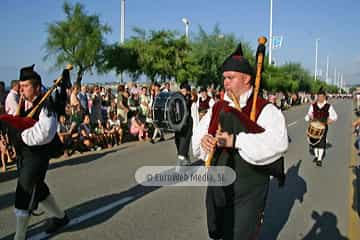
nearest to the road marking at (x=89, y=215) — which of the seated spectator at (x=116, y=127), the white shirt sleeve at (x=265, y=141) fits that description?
the white shirt sleeve at (x=265, y=141)

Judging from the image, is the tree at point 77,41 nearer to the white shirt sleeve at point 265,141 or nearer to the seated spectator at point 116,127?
the seated spectator at point 116,127

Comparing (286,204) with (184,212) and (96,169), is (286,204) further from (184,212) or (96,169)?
(96,169)

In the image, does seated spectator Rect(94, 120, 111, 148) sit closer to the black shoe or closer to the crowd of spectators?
the crowd of spectators

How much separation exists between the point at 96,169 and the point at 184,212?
357 centimetres

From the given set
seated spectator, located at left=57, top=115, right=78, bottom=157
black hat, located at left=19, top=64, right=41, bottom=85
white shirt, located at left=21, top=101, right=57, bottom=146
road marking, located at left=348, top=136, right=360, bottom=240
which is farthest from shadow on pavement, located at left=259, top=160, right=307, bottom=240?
seated spectator, located at left=57, top=115, right=78, bottom=157

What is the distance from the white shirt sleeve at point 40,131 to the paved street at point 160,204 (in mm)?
1388

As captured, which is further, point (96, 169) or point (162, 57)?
point (162, 57)

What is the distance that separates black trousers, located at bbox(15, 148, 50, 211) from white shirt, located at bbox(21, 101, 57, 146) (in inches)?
8.0

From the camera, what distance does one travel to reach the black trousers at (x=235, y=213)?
2750 mm

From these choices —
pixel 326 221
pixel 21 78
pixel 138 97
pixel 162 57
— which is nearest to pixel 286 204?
pixel 326 221

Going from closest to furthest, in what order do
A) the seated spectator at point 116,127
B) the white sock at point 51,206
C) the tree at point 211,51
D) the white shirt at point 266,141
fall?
the white shirt at point 266,141 → the white sock at point 51,206 → the seated spectator at point 116,127 → the tree at point 211,51

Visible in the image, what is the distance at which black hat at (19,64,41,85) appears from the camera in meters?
3.89

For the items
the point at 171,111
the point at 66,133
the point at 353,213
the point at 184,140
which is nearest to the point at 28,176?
the point at 184,140

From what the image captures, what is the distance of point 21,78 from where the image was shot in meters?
3.89
